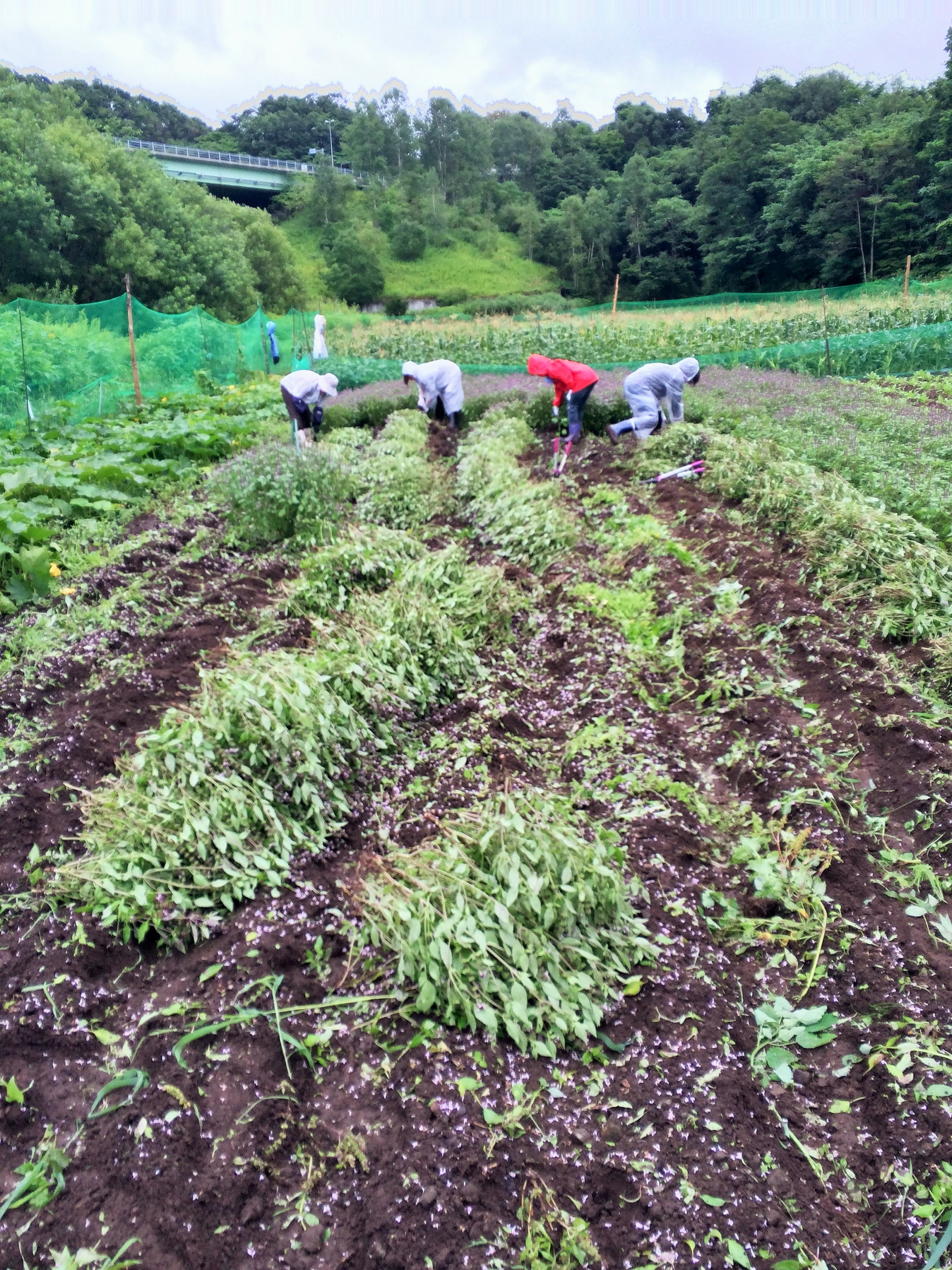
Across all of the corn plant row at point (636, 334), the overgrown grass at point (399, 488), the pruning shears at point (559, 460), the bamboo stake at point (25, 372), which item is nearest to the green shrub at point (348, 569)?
the overgrown grass at point (399, 488)

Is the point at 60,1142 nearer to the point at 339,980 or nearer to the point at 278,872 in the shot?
the point at 339,980

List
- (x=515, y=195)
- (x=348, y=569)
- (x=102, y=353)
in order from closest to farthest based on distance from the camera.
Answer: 1. (x=348, y=569)
2. (x=102, y=353)
3. (x=515, y=195)

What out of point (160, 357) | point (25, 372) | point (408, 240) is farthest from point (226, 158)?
point (25, 372)

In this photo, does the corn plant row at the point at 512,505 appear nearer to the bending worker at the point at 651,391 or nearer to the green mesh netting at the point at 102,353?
the bending worker at the point at 651,391

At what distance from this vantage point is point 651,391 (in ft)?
29.8

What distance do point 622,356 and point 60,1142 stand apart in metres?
17.9

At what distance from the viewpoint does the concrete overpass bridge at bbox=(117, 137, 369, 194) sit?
52.8m

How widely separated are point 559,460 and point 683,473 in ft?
4.98

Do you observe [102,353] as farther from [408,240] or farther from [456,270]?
[408,240]

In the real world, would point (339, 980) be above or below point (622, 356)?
below

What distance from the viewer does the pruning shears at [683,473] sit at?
7.79 meters

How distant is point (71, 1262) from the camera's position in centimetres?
186

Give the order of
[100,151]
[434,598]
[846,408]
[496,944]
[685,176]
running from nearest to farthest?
[496,944], [434,598], [846,408], [100,151], [685,176]

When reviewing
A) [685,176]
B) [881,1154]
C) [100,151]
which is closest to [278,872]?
[881,1154]
